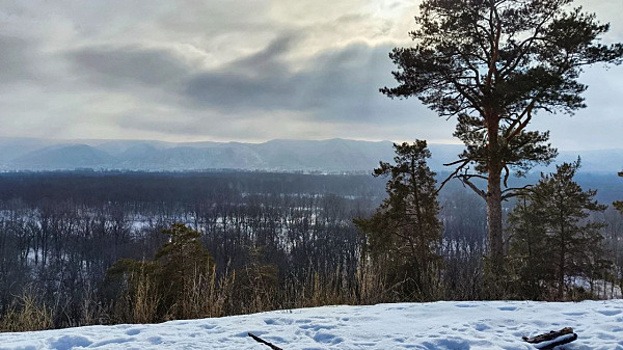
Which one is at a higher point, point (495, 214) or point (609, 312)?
point (495, 214)

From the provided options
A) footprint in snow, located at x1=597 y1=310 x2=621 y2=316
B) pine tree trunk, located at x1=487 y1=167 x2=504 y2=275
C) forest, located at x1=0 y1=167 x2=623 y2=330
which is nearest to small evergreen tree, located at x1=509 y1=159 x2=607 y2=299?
forest, located at x1=0 y1=167 x2=623 y2=330

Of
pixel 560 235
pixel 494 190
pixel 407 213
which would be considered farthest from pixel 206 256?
pixel 560 235

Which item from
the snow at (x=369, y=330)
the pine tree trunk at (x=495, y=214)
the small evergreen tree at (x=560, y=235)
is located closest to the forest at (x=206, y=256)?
the small evergreen tree at (x=560, y=235)

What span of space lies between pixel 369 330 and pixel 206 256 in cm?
1236

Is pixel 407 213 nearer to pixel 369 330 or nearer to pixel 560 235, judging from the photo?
pixel 560 235

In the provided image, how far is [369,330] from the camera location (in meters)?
3.40

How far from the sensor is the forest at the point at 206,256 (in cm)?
536

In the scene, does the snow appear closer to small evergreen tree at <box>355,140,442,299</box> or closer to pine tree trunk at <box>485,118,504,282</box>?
pine tree trunk at <box>485,118,504,282</box>

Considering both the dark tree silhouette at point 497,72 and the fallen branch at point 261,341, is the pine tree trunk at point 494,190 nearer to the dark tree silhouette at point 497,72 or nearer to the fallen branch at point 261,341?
the dark tree silhouette at point 497,72

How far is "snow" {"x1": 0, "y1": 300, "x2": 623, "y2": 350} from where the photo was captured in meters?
3.06

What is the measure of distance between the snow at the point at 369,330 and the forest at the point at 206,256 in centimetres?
122

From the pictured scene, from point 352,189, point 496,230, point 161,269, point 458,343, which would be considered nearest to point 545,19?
point 496,230

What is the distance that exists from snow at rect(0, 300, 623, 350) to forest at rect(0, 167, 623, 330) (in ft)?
3.99

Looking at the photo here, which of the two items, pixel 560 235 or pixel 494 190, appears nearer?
pixel 494 190
